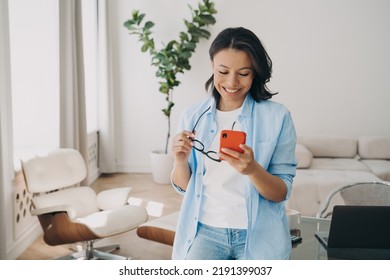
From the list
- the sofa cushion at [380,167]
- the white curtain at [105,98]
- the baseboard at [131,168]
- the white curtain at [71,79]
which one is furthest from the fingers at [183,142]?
the baseboard at [131,168]

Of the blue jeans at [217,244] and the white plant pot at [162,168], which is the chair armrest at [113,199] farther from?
the white plant pot at [162,168]

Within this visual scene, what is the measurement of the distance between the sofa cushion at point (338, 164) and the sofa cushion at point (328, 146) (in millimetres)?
97

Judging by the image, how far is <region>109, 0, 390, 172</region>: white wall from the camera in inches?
189

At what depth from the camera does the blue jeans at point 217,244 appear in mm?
1048

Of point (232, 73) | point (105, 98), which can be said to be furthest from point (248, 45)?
point (105, 98)

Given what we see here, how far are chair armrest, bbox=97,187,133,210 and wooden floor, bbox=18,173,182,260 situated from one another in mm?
294

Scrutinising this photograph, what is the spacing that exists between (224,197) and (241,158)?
0.14 metres

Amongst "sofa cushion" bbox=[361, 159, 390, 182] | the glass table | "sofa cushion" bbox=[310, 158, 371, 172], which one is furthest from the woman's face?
"sofa cushion" bbox=[361, 159, 390, 182]

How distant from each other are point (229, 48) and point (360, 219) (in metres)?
0.53

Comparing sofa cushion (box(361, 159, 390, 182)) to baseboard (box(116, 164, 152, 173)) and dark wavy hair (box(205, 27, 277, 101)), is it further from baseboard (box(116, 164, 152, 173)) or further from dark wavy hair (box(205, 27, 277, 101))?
dark wavy hair (box(205, 27, 277, 101))

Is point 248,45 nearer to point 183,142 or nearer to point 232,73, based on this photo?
point 232,73

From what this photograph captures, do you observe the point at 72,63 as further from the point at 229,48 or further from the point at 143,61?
the point at 229,48

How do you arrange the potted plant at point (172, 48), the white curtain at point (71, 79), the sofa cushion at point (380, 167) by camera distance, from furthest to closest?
the potted plant at point (172, 48)
the sofa cushion at point (380, 167)
the white curtain at point (71, 79)

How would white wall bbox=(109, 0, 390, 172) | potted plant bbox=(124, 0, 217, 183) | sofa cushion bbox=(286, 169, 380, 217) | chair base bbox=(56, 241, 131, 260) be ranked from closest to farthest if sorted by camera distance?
chair base bbox=(56, 241, 131, 260) < sofa cushion bbox=(286, 169, 380, 217) < potted plant bbox=(124, 0, 217, 183) < white wall bbox=(109, 0, 390, 172)
